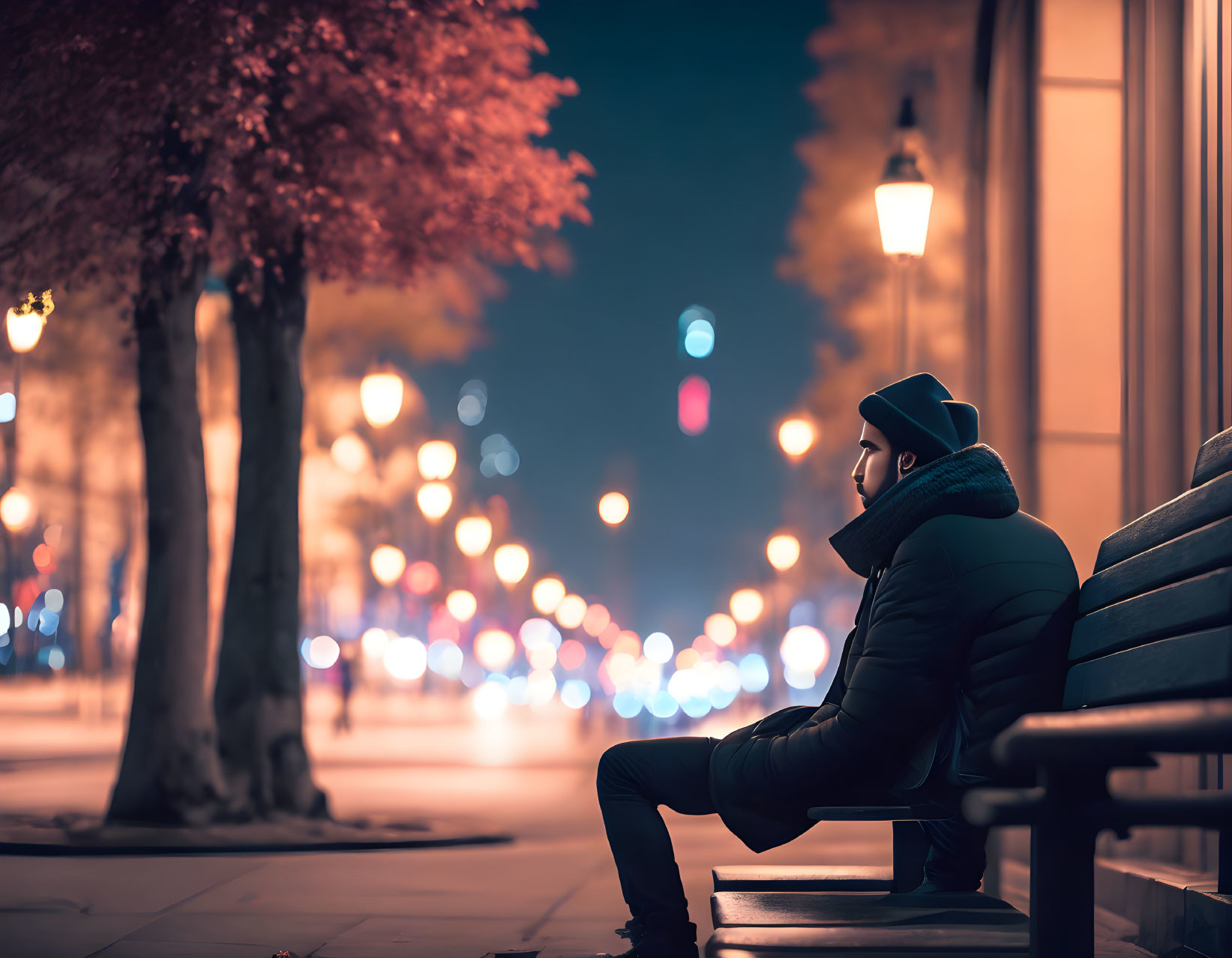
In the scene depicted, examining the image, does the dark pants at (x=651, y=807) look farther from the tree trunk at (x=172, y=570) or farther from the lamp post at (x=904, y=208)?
the tree trunk at (x=172, y=570)

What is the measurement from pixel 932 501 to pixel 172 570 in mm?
10002

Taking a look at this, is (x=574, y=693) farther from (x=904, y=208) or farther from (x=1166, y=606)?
(x=1166, y=606)

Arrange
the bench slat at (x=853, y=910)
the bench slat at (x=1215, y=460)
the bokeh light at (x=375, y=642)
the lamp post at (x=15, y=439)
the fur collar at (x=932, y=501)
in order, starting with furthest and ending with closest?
the bokeh light at (x=375, y=642) → the lamp post at (x=15, y=439) → the fur collar at (x=932, y=501) → the bench slat at (x=853, y=910) → the bench slat at (x=1215, y=460)

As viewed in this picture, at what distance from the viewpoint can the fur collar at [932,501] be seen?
3574 mm

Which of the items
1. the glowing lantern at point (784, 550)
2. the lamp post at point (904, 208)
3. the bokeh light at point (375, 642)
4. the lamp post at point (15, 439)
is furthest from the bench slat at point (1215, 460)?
the bokeh light at point (375, 642)

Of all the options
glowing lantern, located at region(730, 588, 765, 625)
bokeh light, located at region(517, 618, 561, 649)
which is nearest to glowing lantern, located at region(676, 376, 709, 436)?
glowing lantern, located at region(730, 588, 765, 625)

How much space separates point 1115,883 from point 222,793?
7469 mm

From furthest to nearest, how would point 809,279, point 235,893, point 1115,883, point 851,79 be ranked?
point 809,279
point 851,79
point 235,893
point 1115,883

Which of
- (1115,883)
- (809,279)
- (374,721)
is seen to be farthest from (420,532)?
(1115,883)

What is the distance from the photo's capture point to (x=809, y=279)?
24266 mm

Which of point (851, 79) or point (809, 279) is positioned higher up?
point (851, 79)

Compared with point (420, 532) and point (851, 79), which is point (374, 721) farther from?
point (420, 532)

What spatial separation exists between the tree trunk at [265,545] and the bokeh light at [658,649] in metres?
137

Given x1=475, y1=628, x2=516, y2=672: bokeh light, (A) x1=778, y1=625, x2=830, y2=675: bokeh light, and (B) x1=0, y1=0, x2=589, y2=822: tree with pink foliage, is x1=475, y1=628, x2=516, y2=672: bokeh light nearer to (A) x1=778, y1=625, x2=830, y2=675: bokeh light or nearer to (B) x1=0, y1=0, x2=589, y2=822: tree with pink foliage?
(A) x1=778, y1=625, x2=830, y2=675: bokeh light
